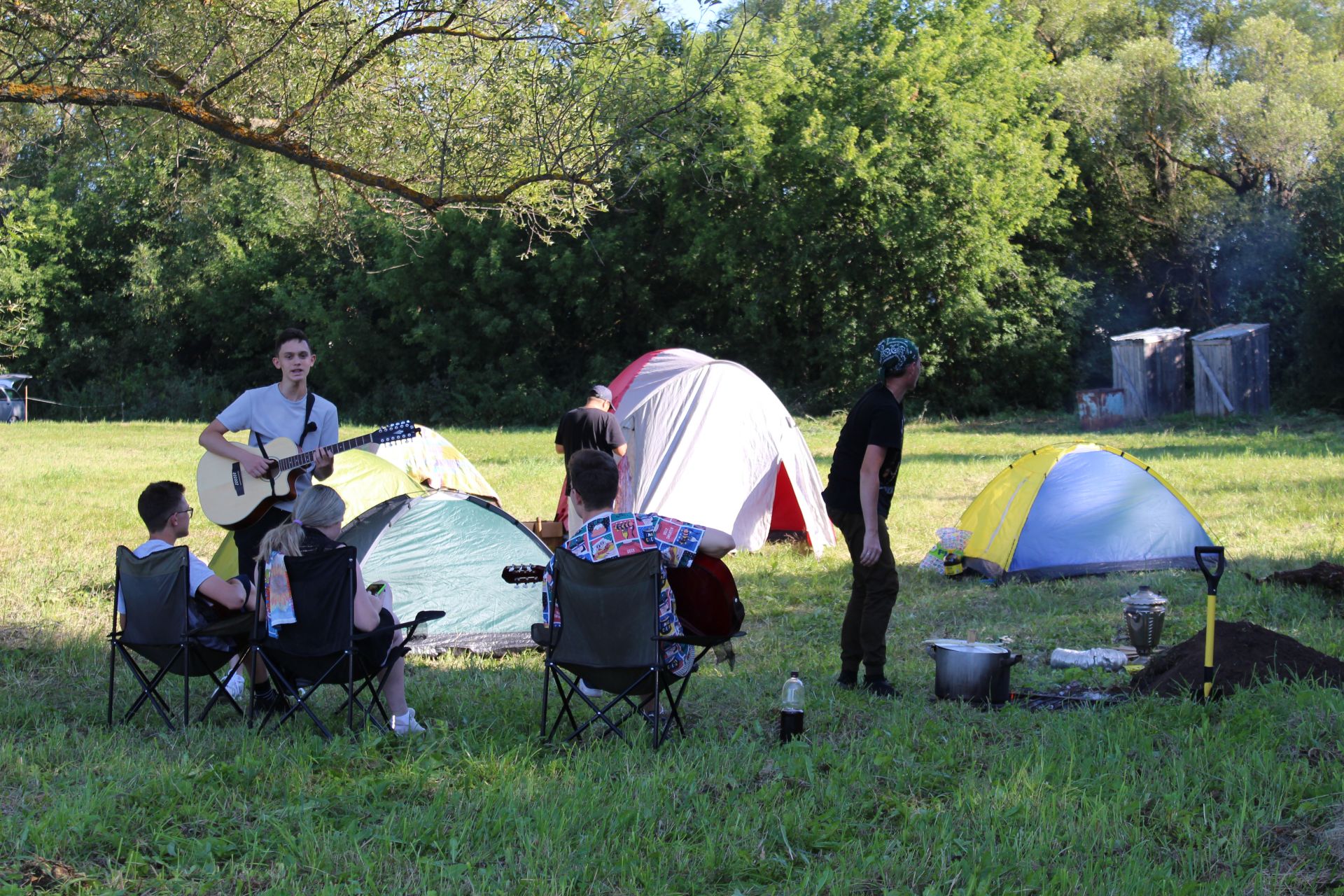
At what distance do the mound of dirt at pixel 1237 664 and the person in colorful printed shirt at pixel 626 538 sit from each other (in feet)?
6.87

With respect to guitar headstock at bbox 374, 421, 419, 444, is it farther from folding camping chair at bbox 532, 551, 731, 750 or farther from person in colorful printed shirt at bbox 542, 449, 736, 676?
folding camping chair at bbox 532, 551, 731, 750

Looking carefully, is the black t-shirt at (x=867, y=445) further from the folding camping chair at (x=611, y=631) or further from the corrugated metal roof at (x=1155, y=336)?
the corrugated metal roof at (x=1155, y=336)

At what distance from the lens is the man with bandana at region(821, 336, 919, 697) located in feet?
16.6

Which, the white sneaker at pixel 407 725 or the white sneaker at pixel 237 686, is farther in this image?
the white sneaker at pixel 237 686

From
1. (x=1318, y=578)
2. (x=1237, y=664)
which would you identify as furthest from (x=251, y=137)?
(x=1318, y=578)

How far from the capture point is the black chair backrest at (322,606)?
4.35 metres

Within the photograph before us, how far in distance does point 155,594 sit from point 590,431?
12.3 ft

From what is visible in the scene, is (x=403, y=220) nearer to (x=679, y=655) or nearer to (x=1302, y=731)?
(x=679, y=655)

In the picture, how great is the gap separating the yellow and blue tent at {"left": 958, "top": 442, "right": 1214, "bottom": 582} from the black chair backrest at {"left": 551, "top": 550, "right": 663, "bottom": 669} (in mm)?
4560

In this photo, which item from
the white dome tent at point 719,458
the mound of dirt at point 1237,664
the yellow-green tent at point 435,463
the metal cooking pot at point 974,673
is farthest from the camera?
the yellow-green tent at point 435,463

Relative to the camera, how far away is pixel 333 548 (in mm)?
4410

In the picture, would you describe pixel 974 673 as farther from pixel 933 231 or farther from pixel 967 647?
Result: pixel 933 231

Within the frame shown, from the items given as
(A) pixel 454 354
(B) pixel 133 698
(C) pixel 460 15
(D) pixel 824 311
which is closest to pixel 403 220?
(C) pixel 460 15

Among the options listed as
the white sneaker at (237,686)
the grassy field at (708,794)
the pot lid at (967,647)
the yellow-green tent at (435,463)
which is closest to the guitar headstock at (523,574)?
the grassy field at (708,794)
